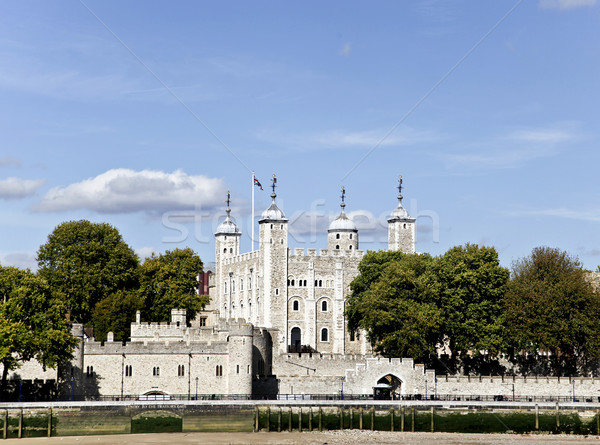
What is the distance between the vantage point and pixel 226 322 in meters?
72.6

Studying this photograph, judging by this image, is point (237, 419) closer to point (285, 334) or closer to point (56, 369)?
point (56, 369)

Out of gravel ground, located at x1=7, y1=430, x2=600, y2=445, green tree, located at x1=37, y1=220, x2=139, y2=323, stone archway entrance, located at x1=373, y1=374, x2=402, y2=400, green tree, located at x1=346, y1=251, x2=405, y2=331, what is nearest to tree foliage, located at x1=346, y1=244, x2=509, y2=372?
stone archway entrance, located at x1=373, y1=374, x2=402, y2=400

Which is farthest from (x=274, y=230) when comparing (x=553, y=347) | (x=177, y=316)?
(x=553, y=347)

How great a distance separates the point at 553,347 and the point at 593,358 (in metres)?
3.86

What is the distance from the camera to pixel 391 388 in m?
72.5

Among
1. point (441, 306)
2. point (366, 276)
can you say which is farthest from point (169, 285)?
point (441, 306)

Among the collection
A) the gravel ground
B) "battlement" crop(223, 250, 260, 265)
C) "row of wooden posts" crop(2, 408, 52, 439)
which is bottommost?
the gravel ground

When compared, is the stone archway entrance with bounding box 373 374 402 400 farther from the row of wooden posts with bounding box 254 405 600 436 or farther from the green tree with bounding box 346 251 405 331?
the green tree with bounding box 346 251 405 331

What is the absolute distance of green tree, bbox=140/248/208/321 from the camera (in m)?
87.9

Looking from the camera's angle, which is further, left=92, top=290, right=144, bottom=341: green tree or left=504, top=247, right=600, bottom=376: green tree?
left=92, top=290, right=144, bottom=341: green tree

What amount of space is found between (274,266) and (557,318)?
32785 millimetres

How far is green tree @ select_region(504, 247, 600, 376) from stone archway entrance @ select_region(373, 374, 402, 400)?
8794 mm

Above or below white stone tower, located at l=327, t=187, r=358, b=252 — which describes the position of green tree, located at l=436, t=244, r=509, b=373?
below

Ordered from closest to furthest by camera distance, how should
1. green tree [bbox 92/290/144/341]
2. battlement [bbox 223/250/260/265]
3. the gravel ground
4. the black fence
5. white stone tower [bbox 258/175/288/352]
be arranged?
the gravel ground
the black fence
green tree [bbox 92/290/144/341]
white stone tower [bbox 258/175/288/352]
battlement [bbox 223/250/260/265]
